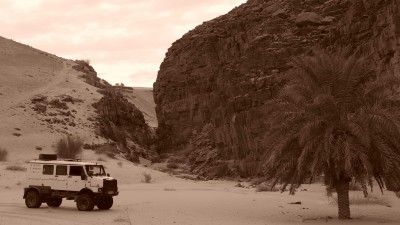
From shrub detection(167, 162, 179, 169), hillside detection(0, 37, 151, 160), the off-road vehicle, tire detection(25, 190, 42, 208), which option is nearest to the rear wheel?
the off-road vehicle

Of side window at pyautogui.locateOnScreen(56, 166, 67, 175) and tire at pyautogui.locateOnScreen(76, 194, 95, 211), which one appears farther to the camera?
side window at pyautogui.locateOnScreen(56, 166, 67, 175)

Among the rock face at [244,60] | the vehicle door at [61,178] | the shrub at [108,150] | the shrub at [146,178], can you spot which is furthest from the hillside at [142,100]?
the vehicle door at [61,178]

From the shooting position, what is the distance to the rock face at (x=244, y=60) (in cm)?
5513

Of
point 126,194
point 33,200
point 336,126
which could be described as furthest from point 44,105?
point 336,126

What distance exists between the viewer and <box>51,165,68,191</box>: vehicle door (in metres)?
26.4

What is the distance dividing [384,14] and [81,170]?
35.1 m

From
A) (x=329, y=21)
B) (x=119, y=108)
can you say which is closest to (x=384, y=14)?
(x=329, y=21)

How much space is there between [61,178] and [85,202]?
1973 mm

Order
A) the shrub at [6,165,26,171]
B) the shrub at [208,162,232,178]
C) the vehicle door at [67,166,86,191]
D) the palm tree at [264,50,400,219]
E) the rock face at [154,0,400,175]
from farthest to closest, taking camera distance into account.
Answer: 1. the shrub at [208,162,232,178]
2. the rock face at [154,0,400,175]
3. the shrub at [6,165,26,171]
4. the vehicle door at [67,166,86,191]
5. the palm tree at [264,50,400,219]

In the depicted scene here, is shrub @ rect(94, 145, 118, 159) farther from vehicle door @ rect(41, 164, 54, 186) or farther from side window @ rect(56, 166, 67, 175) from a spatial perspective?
side window @ rect(56, 166, 67, 175)

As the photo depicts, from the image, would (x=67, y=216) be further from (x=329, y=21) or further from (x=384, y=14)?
(x=329, y=21)

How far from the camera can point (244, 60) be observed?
65.6m

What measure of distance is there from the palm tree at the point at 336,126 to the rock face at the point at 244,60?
25901 millimetres

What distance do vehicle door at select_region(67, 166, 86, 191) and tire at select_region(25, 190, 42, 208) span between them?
173 cm
